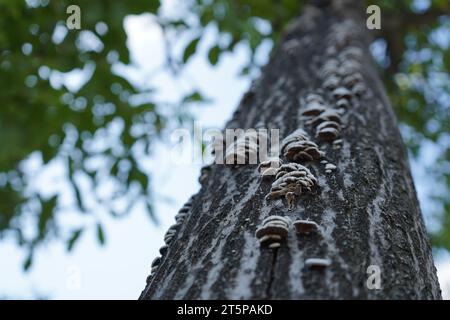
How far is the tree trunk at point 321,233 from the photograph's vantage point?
1.33m

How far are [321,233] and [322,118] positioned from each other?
95 centimetres

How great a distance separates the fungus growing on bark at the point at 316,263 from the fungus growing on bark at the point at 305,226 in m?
0.14

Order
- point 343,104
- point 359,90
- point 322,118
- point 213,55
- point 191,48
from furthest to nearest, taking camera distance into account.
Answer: point 213,55 → point 191,48 → point 359,90 → point 343,104 → point 322,118

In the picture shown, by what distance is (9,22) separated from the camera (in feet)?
Answer: 11.8

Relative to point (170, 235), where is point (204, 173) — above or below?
above

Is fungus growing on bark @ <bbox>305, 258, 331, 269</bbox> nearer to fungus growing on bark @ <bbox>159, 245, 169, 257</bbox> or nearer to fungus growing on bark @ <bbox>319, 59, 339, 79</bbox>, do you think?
fungus growing on bark @ <bbox>159, 245, 169, 257</bbox>

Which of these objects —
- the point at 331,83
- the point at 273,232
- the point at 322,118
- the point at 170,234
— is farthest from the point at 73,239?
the point at 273,232

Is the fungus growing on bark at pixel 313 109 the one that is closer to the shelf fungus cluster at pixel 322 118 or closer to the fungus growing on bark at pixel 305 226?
the shelf fungus cluster at pixel 322 118

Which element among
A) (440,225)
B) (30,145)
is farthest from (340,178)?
(440,225)

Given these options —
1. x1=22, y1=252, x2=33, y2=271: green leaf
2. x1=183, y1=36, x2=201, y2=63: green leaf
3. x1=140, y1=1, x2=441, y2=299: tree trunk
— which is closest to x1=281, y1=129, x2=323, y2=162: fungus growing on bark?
x1=140, y1=1, x2=441, y2=299: tree trunk

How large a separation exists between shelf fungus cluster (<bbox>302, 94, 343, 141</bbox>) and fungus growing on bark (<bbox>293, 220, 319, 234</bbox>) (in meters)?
0.77

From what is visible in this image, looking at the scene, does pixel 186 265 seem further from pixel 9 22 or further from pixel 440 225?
pixel 440 225

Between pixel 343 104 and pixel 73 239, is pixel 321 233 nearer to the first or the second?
pixel 343 104

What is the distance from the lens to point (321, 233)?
4.92ft
